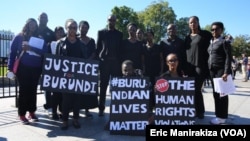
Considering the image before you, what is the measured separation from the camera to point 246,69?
23.9m

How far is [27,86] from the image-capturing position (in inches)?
257

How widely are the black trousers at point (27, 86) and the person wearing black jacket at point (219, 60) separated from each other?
142 inches

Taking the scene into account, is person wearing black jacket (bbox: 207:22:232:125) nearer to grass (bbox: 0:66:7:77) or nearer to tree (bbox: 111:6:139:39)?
grass (bbox: 0:66:7:77)

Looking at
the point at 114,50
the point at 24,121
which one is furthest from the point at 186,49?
the point at 24,121

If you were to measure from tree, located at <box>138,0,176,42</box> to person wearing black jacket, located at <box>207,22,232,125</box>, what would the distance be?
182 feet

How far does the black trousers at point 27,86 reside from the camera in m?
6.46

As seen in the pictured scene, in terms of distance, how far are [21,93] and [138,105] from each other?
2503 mm

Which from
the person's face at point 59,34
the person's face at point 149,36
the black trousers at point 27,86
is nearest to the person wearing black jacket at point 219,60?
the person's face at point 149,36

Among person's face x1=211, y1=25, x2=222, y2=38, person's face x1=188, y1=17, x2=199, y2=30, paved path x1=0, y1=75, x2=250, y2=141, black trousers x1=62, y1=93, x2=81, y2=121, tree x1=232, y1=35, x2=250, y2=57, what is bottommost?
paved path x1=0, y1=75, x2=250, y2=141

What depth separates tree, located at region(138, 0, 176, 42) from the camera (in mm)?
62062

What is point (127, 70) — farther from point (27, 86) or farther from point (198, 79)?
point (27, 86)

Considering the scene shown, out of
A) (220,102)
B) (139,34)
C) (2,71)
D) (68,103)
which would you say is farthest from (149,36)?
(2,71)
